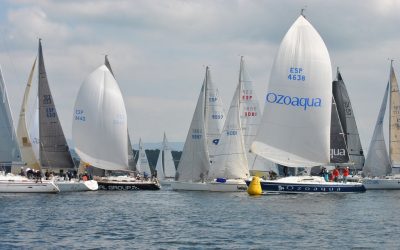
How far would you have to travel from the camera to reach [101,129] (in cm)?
7050

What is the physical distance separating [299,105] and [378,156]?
21.7 metres

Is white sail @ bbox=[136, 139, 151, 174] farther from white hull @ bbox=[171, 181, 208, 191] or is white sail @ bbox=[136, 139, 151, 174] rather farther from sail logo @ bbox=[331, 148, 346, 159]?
sail logo @ bbox=[331, 148, 346, 159]

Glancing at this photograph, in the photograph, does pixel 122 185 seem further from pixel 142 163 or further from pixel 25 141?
pixel 142 163

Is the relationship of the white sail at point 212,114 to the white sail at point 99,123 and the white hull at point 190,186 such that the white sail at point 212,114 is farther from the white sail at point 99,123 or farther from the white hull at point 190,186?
the white sail at point 99,123

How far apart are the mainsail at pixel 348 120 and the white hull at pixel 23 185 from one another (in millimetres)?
29621

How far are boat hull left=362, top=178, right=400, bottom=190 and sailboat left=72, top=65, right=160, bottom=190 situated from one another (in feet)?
61.8

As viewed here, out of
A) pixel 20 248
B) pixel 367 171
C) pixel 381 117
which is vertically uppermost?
pixel 381 117

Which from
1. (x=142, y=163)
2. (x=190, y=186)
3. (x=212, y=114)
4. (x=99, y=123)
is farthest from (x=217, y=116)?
(x=142, y=163)

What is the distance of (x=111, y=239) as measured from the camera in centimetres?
3428

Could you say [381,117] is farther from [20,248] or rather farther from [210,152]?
[20,248]

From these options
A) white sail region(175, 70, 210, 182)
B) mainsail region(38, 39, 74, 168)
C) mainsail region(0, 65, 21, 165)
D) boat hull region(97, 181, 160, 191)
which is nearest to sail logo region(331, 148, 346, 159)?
white sail region(175, 70, 210, 182)

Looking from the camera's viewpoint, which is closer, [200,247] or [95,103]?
[200,247]

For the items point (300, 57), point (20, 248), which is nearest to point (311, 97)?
point (300, 57)

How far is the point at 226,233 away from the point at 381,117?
145 feet
